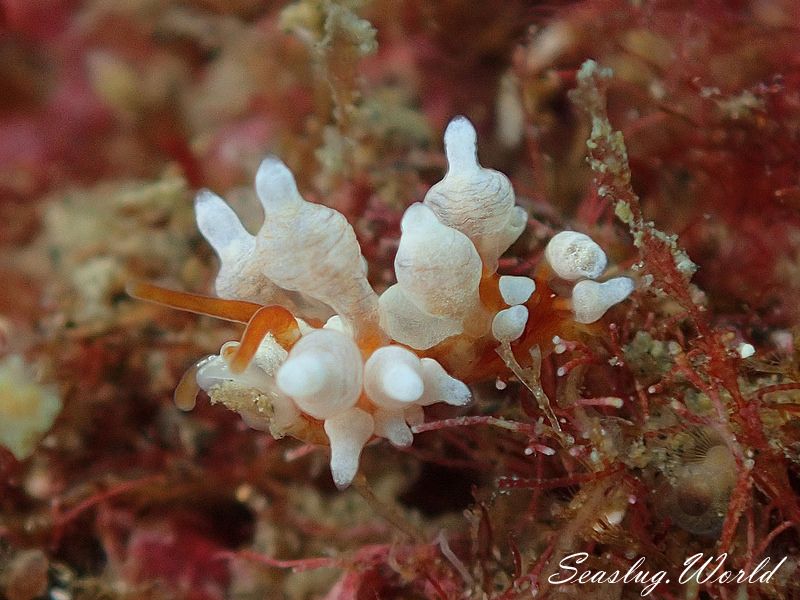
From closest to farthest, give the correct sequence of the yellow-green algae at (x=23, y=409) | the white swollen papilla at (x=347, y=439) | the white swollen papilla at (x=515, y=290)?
1. the white swollen papilla at (x=347, y=439)
2. the white swollen papilla at (x=515, y=290)
3. the yellow-green algae at (x=23, y=409)

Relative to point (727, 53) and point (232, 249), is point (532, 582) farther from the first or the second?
point (727, 53)

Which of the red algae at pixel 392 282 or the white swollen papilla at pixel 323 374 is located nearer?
the white swollen papilla at pixel 323 374

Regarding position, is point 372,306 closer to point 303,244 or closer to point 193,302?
point 303,244

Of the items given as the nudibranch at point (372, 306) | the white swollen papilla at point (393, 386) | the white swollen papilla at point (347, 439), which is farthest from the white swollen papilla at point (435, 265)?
the white swollen papilla at point (347, 439)

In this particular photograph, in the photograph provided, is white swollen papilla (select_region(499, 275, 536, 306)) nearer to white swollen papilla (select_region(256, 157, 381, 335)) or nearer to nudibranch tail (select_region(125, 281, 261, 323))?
white swollen papilla (select_region(256, 157, 381, 335))

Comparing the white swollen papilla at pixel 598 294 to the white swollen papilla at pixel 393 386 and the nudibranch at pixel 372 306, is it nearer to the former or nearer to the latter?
the nudibranch at pixel 372 306

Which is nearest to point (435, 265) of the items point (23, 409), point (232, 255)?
point (232, 255)

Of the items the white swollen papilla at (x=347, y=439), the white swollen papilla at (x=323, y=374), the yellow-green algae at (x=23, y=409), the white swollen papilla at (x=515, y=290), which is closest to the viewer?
the white swollen papilla at (x=323, y=374)
